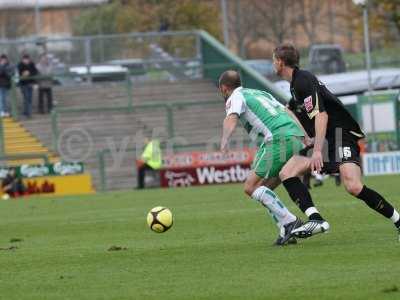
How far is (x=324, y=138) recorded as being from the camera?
1148 centimetres

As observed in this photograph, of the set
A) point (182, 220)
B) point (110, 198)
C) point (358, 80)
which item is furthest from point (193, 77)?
point (182, 220)

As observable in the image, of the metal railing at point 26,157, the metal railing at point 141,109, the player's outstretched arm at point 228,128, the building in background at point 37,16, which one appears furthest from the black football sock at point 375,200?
the building in background at point 37,16

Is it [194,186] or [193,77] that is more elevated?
[193,77]

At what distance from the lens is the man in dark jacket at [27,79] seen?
35.5 meters

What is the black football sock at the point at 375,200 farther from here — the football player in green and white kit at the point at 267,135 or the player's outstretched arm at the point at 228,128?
the player's outstretched arm at the point at 228,128

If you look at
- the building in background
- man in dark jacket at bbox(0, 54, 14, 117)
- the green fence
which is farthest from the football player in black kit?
the building in background

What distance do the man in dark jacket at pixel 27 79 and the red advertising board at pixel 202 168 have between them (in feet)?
19.5

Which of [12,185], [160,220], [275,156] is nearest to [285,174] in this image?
[275,156]

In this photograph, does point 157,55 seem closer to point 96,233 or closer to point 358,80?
point 358,80

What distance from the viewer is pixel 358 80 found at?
4166 centimetres

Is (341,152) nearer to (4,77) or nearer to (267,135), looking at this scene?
(267,135)

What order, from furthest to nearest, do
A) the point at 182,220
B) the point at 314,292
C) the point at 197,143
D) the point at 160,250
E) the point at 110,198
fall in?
the point at 197,143 → the point at 110,198 → the point at 182,220 → the point at 160,250 → the point at 314,292

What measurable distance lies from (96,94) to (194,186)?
8.52 metres

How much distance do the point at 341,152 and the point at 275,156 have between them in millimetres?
779
